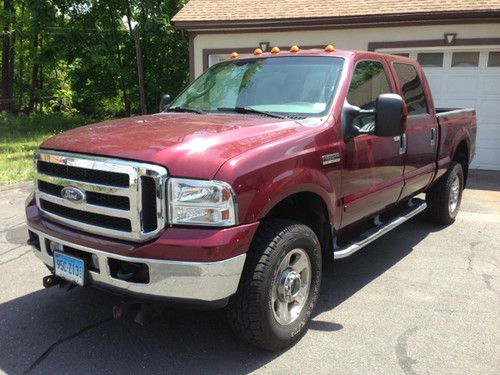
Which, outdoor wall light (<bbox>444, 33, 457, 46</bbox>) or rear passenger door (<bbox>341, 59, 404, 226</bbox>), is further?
outdoor wall light (<bbox>444, 33, 457, 46</bbox>)

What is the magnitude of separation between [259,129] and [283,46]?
9.19 meters

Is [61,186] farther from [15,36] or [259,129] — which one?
[15,36]

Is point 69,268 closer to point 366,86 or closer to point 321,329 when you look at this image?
point 321,329

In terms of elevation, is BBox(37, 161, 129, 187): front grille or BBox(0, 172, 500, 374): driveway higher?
BBox(37, 161, 129, 187): front grille

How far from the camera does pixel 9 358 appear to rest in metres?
3.22

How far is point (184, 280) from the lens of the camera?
108 inches

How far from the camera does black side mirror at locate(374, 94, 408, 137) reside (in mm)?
3650


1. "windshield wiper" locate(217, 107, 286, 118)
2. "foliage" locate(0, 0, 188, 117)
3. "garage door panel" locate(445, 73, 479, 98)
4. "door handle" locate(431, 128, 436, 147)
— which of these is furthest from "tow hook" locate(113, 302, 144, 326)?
"foliage" locate(0, 0, 188, 117)

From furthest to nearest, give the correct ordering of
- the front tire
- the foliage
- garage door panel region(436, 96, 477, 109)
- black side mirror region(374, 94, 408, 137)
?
the foliage → garage door panel region(436, 96, 477, 109) → black side mirror region(374, 94, 408, 137) → the front tire

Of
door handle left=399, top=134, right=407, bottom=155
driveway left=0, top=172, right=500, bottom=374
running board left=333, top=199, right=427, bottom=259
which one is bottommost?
driveway left=0, top=172, right=500, bottom=374

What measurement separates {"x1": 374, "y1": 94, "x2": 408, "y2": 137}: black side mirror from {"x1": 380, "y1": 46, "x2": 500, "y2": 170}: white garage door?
7.87 meters

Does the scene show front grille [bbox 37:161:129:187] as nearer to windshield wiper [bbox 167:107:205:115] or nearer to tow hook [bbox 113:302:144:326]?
tow hook [bbox 113:302:144:326]

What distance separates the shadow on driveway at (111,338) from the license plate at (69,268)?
48 centimetres

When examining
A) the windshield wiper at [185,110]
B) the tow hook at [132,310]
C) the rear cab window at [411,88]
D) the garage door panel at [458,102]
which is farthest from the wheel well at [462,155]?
the tow hook at [132,310]
